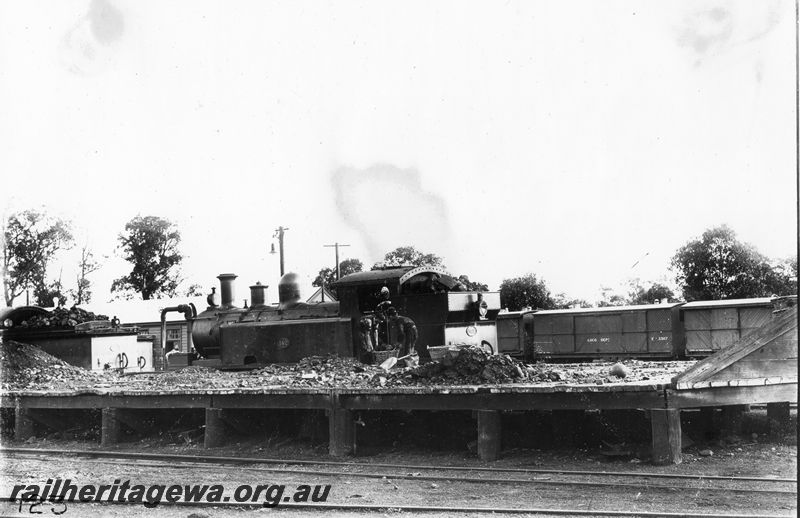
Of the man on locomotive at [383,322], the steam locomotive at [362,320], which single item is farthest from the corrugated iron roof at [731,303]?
the man on locomotive at [383,322]

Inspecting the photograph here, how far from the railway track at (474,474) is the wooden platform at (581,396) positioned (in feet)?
1.87

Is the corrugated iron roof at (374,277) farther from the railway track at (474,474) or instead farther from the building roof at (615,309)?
the building roof at (615,309)

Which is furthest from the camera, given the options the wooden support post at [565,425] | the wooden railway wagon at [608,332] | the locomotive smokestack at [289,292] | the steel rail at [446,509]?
the wooden railway wagon at [608,332]

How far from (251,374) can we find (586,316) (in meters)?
15.5

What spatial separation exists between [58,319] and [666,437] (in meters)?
15.3

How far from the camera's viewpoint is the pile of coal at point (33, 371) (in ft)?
48.5

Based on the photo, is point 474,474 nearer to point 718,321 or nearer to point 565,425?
point 565,425

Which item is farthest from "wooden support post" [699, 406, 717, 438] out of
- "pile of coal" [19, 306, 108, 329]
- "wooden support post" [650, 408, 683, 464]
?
"pile of coal" [19, 306, 108, 329]

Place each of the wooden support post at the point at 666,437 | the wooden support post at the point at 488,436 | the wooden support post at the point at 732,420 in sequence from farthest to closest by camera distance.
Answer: the wooden support post at the point at 732,420
the wooden support post at the point at 488,436
the wooden support post at the point at 666,437

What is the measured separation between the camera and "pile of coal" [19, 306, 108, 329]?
18688 mm

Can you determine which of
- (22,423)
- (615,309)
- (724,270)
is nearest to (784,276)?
(724,270)

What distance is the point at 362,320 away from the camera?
13.2m

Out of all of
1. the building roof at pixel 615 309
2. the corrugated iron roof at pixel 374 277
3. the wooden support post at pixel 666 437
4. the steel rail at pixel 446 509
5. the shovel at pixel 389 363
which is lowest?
the steel rail at pixel 446 509

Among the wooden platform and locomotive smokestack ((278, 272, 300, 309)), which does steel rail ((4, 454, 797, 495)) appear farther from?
locomotive smokestack ((278, 272, 300, 309))
